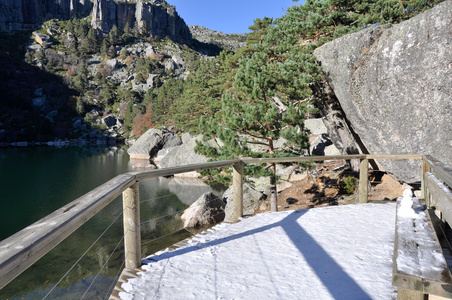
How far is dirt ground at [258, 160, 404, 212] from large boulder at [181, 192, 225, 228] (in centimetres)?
211

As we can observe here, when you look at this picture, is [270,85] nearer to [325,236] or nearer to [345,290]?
[325,236]

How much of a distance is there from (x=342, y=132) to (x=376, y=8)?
5.44 meters

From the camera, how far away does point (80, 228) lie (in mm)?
13109

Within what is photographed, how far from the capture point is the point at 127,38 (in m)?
118

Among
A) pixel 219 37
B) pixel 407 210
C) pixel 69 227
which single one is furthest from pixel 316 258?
pixel 219 37

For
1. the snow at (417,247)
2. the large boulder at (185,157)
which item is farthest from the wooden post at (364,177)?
the large boulder at (185,157)

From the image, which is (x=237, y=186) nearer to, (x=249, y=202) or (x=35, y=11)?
(x=249, y=202)

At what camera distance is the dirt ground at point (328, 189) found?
992 centimetres

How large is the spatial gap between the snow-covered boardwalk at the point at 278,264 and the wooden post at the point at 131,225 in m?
0.21

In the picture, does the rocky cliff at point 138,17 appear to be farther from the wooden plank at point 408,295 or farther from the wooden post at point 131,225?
the wooden plank at point 408,295

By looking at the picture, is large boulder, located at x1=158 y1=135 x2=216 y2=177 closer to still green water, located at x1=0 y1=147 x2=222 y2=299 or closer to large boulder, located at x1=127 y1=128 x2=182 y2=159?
still green water, located at x1=0 y1=147 x2=222 y2=299

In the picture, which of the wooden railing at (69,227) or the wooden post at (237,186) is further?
the wooden post at (237,186)

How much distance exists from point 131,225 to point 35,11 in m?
159

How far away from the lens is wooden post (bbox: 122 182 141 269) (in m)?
2.80
